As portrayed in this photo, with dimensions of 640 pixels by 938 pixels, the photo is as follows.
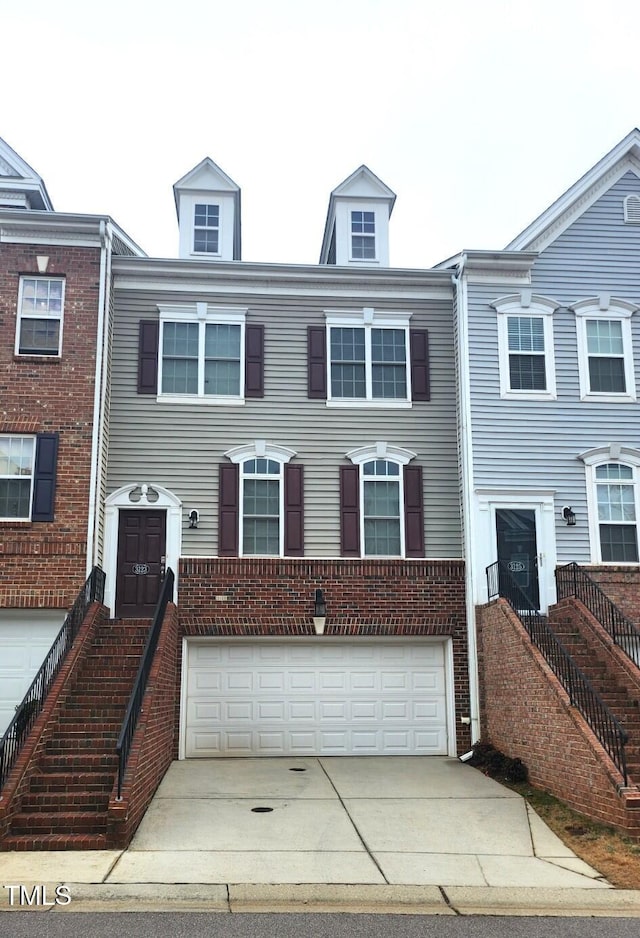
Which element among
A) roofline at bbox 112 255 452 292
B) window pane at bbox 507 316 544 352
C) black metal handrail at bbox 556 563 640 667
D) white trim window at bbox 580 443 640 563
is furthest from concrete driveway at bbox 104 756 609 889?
roofline at bbox 112 255 452 292

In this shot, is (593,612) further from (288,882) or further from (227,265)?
(227,265)

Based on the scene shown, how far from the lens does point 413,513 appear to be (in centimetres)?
1623

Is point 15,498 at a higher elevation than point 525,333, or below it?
below

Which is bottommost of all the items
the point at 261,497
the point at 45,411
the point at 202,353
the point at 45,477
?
the point at 261,497

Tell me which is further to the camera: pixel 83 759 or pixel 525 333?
pixel 525 333

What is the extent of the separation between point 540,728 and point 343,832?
11.7ft

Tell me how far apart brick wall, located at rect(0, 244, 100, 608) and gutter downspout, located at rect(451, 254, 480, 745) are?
6524 mm

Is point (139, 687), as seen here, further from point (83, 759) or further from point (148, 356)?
point (148, 356)

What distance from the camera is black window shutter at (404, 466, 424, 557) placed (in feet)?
52.6

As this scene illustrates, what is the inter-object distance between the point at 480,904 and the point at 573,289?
11.8m

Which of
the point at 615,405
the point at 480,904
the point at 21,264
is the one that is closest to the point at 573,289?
the point at 615,405

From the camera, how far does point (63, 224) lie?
15.8 metres

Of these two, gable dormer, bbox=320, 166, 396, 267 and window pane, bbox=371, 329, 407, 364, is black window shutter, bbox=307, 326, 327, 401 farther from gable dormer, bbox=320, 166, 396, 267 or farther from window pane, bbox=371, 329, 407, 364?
gable dormer, bbox=320, 166, 396, 267

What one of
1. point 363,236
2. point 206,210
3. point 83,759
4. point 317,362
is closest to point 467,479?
point 317,362
